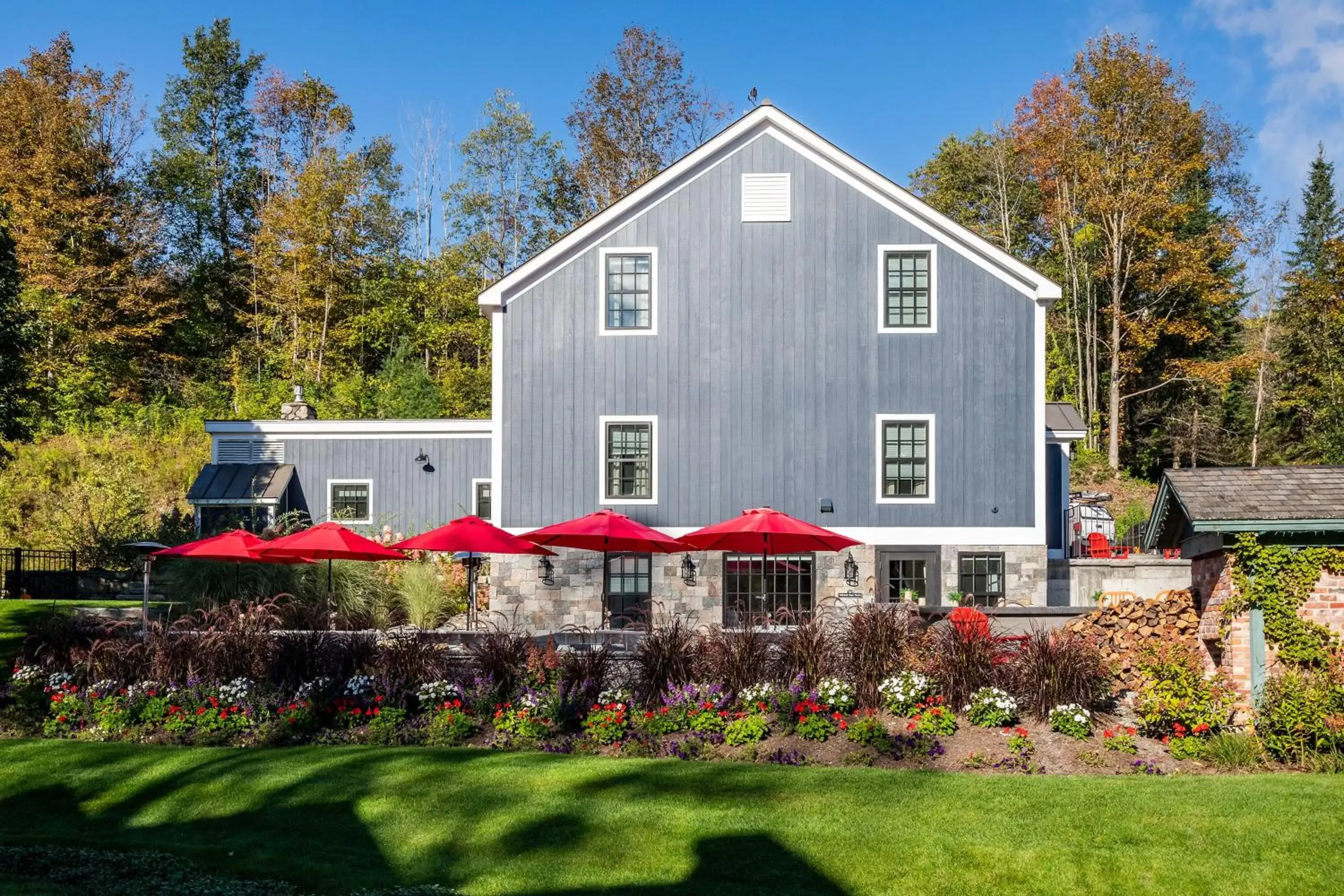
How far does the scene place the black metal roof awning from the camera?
24.7m

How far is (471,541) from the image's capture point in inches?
656

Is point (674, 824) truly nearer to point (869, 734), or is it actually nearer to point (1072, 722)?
point (869, 734)

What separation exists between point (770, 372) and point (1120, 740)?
1095 centimetres

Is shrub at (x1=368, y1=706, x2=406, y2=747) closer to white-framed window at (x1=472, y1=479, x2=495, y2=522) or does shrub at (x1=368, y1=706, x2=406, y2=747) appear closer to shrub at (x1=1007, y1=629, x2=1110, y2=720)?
shrub at (x1=1007, y1=629, x2=1110, y2=720)

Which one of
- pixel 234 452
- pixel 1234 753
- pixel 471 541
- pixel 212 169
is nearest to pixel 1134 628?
pixel 1234 753

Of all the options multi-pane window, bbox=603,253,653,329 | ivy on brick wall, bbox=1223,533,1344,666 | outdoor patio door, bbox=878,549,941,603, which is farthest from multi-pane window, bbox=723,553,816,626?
ivy on brick wall, bbox=1223,533,1344,666

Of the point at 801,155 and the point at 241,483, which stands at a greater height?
the point at 801,155

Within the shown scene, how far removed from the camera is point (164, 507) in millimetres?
29047

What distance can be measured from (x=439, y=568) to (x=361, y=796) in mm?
12621

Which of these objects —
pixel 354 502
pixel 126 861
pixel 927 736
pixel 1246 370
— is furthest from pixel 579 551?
pixel 1246 370

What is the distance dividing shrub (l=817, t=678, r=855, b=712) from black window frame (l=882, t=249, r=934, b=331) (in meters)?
10.2

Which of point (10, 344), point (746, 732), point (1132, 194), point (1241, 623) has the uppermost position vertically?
point (1132, 194)

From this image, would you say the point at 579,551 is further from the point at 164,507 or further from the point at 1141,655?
the point at 164,507

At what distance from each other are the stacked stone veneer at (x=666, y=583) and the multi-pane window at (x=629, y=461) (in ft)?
3.85
